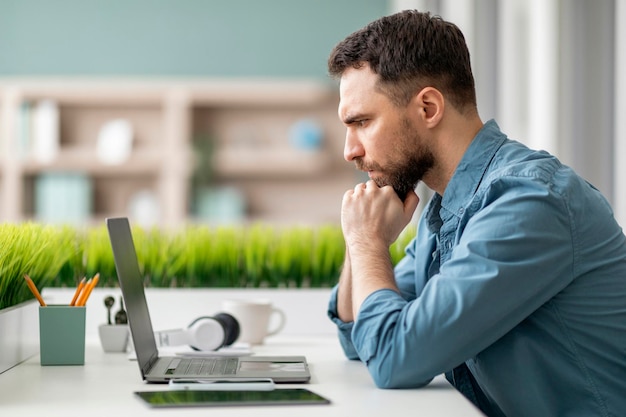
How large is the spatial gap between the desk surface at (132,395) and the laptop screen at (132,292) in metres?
0.04

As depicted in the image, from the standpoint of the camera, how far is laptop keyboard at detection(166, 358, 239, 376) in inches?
55.9

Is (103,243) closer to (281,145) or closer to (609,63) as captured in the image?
(609,63)

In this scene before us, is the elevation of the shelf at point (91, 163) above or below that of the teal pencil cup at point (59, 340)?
above

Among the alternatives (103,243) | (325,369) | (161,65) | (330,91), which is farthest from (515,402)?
(161,65)

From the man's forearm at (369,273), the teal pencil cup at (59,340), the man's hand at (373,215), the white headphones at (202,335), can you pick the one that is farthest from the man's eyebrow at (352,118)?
the teal pencil cup at (59,340)

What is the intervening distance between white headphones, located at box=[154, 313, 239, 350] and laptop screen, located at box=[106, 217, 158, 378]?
0.38 feet

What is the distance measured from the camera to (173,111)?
5.86 meters

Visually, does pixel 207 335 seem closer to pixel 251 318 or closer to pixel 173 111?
pixel 251 318

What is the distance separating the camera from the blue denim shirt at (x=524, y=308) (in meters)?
1.29

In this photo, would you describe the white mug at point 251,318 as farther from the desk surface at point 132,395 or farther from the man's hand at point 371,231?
the man's hand at point 371,231

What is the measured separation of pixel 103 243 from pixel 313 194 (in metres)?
3.82

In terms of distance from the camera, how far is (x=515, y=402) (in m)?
1.38

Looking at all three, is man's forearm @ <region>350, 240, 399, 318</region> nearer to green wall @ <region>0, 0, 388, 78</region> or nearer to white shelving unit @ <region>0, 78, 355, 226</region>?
white shelving unit @ <region>0, 78, 355, 226</region>

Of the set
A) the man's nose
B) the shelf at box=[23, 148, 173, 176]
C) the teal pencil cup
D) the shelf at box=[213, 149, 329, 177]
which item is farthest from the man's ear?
the shelf at box=[23, 148, 173, 176]
